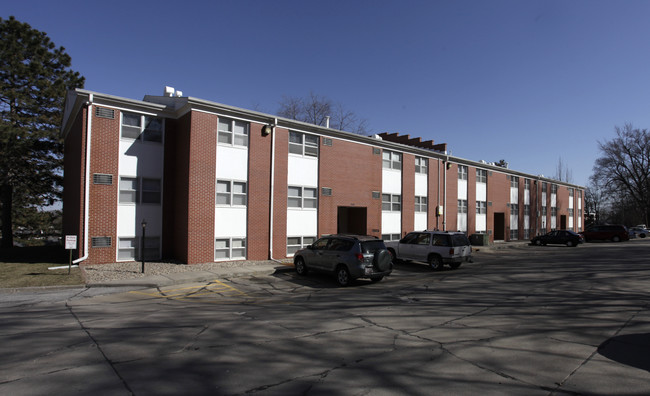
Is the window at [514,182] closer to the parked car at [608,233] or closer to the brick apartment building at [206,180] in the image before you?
the parked car at [608,233]

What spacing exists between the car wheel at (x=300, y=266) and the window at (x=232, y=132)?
6.47 m

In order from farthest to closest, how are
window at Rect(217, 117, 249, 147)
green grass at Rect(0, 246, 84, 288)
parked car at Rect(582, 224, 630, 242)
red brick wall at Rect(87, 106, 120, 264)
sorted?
1. parked car at Rect(582, 224, 630, 242)
2. window at Rect(217, 117, 249, 147)
3. red brick wall at Rect(87, 106, 120, 264)
4. green grass at Rect(0, 246, 84, 288)

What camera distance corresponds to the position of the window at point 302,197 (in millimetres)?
19656

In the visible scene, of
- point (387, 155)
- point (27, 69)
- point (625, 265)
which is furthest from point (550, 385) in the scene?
point (27, 69)

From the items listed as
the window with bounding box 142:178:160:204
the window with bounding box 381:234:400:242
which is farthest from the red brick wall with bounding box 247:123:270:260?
the window with bounding box 381:234:400:242

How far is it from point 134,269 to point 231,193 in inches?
203

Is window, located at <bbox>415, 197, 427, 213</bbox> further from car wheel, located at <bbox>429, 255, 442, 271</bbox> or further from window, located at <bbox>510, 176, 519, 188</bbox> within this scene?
window, located at <bbox>510, 176, 519, 188</bbox>

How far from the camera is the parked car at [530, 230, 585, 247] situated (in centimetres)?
3300

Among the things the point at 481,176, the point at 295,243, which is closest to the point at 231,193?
the point at 295,243

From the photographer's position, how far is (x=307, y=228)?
2020 centimetres

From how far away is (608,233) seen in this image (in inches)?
1571

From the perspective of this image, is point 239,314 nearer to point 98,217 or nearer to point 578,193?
point 98,217

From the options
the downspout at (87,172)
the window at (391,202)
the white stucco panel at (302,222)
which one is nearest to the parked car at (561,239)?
the window at (391,202)

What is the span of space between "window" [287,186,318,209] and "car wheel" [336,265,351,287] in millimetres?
7248
